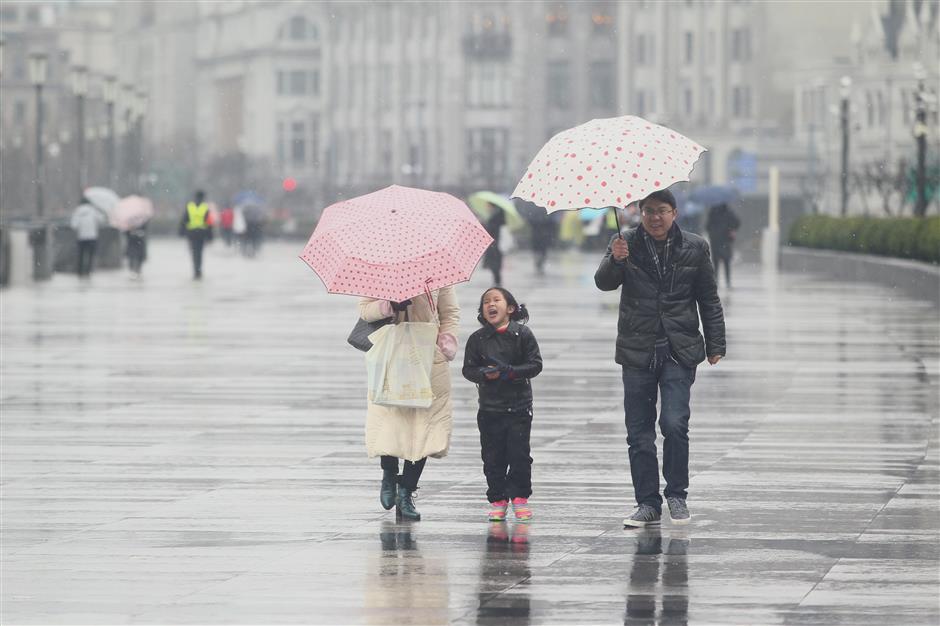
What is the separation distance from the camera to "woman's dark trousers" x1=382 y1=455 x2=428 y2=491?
37.8ft

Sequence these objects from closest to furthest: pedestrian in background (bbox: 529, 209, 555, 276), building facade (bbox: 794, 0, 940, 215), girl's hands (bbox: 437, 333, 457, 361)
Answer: girl's hands (bbox: 437, 333, 457, 361), pedestrian in background (bbox: 529, 209, 555, 276), building facade (bbox: 794, 0, 940, 215)

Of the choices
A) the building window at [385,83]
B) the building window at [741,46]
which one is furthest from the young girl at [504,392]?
the building window at [385,83]

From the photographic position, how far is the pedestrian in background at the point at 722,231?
41938 millimetres

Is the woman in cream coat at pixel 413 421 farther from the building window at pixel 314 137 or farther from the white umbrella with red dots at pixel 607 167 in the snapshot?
the building window at pixel 314 137

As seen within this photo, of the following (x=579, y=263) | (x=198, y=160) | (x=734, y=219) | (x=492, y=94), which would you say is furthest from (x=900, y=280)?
(x=198, y=160)

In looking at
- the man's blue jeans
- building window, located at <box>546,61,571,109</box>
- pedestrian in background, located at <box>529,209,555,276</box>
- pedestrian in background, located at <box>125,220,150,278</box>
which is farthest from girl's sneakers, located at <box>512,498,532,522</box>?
building window, located at <box>546,61,571,109</box>

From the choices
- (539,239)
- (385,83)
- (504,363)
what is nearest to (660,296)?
(504,363)

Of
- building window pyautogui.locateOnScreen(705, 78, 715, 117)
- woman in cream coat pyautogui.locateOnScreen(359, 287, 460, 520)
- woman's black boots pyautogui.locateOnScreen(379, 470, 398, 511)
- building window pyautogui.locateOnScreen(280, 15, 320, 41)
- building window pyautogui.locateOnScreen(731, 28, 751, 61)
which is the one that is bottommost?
woman's black boots pyautogui.locateOnScreen(379, 470, 398, 511)

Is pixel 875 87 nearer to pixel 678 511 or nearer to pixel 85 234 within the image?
pixel 85 234

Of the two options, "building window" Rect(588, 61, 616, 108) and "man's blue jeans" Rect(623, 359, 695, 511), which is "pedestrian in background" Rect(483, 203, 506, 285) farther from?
"building window" Rect(588, 61, 616, 108)

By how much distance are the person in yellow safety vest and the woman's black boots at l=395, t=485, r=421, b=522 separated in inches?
1375

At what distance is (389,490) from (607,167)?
2060 mm

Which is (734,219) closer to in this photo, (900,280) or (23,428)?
(900,280)

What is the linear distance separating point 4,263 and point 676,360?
3079 centimetres
